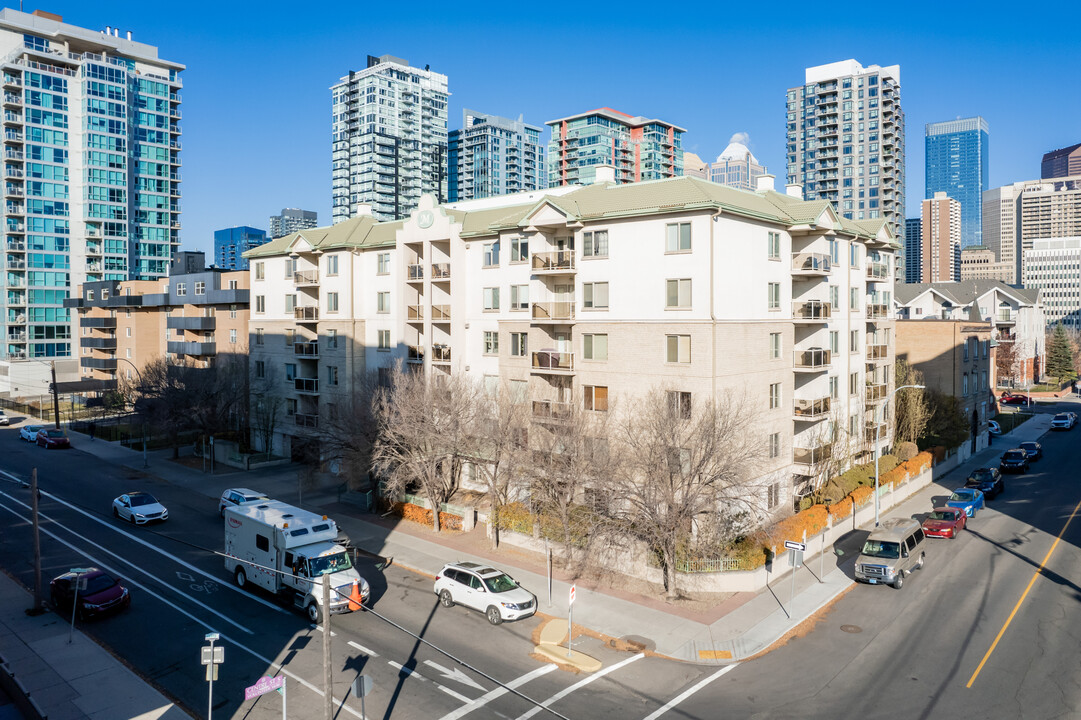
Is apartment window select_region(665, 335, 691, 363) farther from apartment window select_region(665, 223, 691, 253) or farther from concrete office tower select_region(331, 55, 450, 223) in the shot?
concrete office tower select_region(331, 55, 450, 223)

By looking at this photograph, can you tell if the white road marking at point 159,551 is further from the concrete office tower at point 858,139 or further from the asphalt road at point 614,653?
the concrete office tower at point 858,139

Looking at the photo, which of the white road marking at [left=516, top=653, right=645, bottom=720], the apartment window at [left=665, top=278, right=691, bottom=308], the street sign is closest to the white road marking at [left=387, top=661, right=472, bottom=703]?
the white road marking at [left=516, top=653, right=645, bottom=720]

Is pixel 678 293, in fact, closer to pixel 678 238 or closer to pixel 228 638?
pixel 678 238

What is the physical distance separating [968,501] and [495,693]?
3373 centimetres

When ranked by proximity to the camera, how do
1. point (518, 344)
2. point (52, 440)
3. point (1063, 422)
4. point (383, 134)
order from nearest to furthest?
point (518, 344)
point (52, 440)
point (1063, 422)
point (383, 134)

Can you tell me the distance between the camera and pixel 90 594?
85.7ft

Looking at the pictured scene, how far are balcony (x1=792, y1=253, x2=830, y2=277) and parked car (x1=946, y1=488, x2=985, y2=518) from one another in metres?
15.7

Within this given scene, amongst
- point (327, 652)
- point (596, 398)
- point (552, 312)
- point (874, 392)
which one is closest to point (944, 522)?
point (874, 392)

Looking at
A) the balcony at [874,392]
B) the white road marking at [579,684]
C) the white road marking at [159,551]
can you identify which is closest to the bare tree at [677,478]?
the white road marking at [579,684]

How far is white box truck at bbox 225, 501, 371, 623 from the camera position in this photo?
26.2 m

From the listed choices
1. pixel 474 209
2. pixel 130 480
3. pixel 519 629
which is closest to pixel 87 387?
pixel 130 480

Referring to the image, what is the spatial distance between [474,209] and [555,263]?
15316 millimetres

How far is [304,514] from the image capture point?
29.5m

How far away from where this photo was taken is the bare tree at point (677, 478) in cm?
2747
